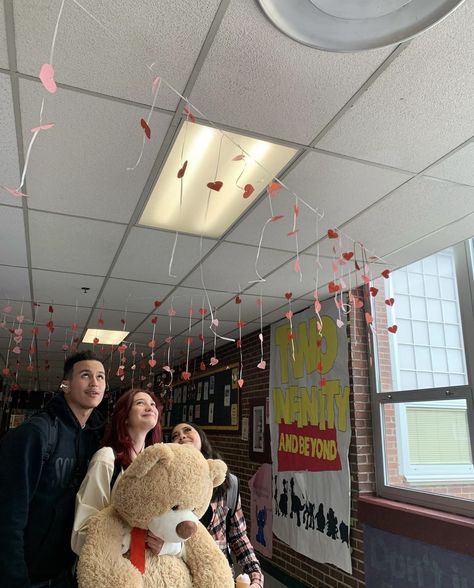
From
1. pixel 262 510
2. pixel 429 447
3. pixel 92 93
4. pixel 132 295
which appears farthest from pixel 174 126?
pixel 262 510

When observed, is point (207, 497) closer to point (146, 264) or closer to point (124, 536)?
point (124, 536)

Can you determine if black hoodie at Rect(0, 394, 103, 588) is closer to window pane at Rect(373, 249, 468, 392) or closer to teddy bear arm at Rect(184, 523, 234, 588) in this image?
teddy bear arm at Rect(184, 523, 234, 588)

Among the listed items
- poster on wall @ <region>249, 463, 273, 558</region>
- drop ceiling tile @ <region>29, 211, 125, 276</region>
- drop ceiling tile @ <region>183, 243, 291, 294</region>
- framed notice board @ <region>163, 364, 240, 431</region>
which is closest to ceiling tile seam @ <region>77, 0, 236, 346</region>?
drop ceiling tile @ <region>29, 211, 125, 276</region>

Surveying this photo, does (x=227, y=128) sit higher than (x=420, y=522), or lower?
higher

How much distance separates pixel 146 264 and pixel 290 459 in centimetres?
239

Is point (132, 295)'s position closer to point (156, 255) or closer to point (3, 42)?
point (156, 255)

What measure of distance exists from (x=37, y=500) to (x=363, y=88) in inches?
71.1

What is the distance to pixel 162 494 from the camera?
1.29m

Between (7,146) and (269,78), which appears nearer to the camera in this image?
(269,78)

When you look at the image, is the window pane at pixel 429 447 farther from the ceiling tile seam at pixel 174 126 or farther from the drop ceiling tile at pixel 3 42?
the drop ceiling tile at pixel 3 42

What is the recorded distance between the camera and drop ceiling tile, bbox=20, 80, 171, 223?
1689mm

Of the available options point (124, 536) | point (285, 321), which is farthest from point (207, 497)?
point (285, 321)

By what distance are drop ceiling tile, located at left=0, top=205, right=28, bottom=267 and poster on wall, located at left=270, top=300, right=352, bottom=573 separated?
2.11 m

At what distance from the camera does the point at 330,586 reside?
11.4 feet
